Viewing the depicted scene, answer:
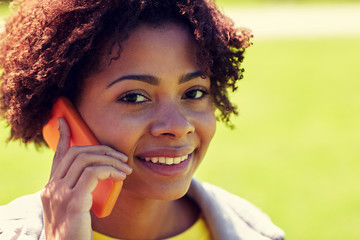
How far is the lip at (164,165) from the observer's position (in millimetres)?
2531

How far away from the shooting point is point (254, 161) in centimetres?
721

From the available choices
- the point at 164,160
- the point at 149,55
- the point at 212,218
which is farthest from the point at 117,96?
the point at 212,218

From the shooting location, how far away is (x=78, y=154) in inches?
98.0

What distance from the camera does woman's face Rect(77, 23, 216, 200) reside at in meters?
2.48

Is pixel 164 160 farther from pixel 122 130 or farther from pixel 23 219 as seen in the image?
pixel 23 219

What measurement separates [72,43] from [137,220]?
94 cm

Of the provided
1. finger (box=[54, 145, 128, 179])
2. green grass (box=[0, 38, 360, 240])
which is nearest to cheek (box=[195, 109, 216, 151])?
finger (box=[54, 145, 128, 179])

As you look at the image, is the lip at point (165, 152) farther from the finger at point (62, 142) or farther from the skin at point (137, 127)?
the finger at point (62, 142)

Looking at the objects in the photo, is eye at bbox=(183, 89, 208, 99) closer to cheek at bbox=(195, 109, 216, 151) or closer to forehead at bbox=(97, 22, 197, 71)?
cheek at bbox=(195, 109, 216, 151)

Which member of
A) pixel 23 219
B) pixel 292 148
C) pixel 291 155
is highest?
pixel 292 148

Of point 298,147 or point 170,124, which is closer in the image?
point 170,124

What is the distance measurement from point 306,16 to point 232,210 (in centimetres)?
1652

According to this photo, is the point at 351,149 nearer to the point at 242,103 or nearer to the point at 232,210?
the point at 242,103

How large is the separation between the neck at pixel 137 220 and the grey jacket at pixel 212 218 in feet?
0.61
